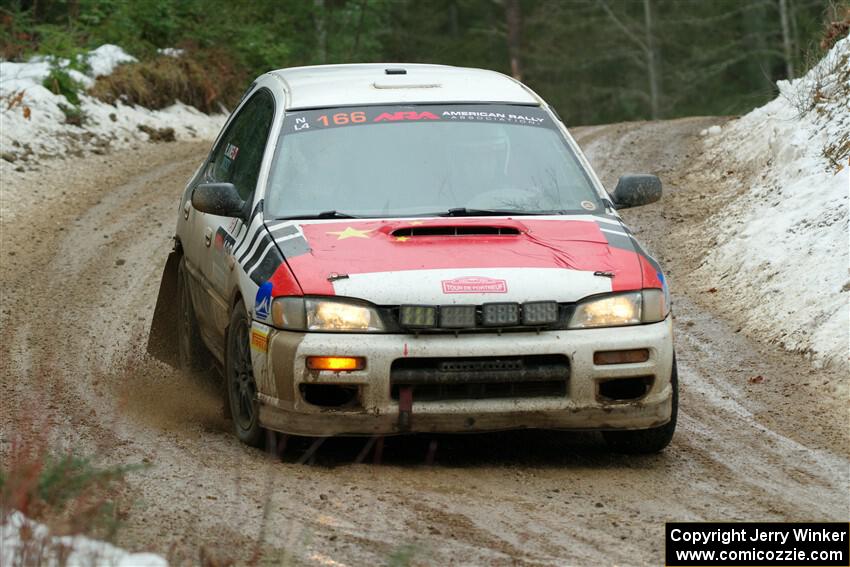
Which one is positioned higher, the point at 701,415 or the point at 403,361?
the point at 403,361

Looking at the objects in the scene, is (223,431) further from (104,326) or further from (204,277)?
(104,326)

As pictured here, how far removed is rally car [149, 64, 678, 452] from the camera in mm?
6062

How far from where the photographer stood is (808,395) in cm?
803

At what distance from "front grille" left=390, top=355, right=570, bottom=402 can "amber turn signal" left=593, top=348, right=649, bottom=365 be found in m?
0.14

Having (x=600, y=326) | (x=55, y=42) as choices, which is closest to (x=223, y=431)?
(x=600, y=326)

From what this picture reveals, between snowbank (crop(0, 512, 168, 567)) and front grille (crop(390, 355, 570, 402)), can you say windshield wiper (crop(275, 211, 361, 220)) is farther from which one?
snowbank (crop(0, 512, 168, 567))

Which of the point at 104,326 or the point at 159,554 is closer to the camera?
the point at 159,554

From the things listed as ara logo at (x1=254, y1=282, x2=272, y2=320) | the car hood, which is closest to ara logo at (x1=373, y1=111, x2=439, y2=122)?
the car hood

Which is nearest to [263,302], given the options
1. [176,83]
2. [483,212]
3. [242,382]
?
[242,382]

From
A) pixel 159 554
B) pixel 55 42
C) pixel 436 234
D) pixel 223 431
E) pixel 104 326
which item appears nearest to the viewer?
pixel 159 554

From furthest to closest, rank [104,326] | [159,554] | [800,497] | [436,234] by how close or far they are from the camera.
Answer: [104,326]
[436,234]
[800,497]
[159,554]

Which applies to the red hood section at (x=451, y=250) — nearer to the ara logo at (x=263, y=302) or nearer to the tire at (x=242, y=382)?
the ara logo at (x=263, y=302)

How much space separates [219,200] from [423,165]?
3.39 ft

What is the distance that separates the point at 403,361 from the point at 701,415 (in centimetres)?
230
